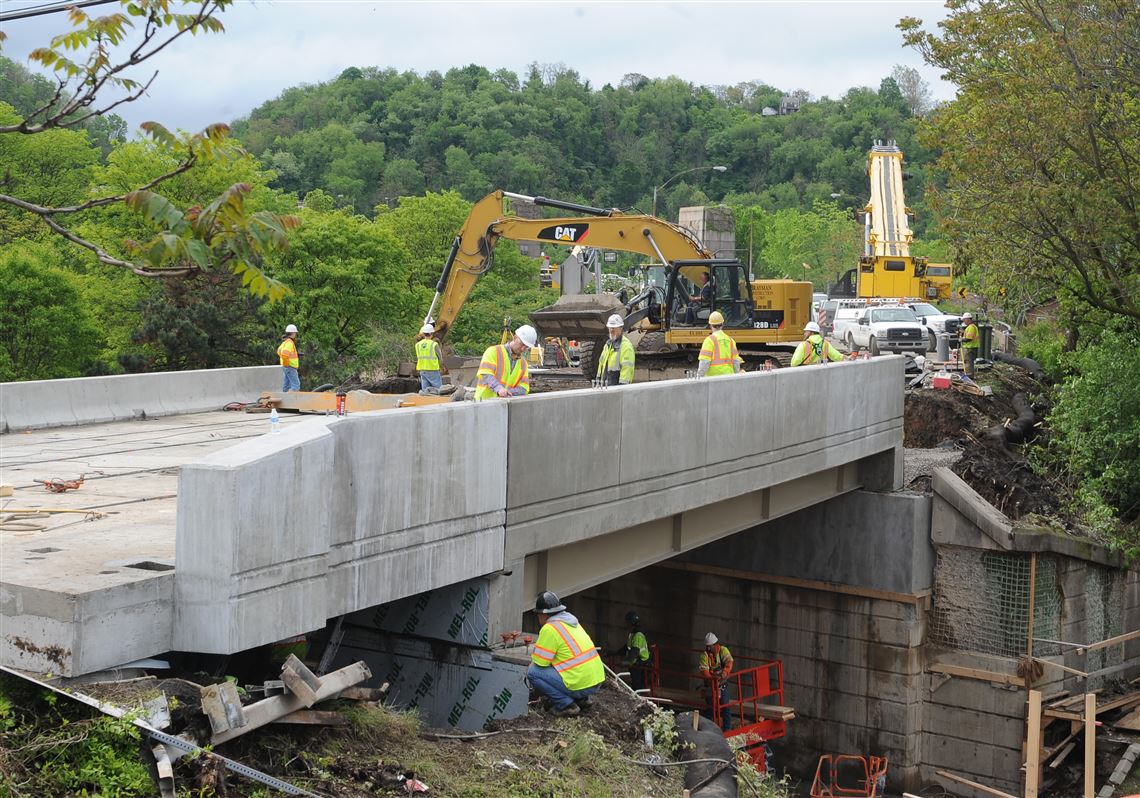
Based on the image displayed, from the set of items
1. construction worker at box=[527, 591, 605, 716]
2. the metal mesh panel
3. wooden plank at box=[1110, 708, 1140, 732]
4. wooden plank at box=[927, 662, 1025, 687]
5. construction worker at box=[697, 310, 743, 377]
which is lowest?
wooden plank at box=[1110, 708, 1140, 732]

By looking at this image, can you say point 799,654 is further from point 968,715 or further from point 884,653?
point 968,715

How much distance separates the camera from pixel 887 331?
35.4m

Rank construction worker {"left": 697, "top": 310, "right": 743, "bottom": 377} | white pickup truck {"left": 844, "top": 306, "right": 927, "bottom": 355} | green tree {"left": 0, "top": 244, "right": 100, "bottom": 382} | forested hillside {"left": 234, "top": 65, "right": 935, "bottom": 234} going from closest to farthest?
construction worker {"left": 697, "top": 310, "right": 743, "bottom": 377}
white pickup truck {"left": 844, "top": 306, "right": 927, "bottom": 355}
green tree {"left": 0, "top": 244, "right": 100, "bottom": 382}
forested hillside {"left": 234, "top": 65, "right": 935, "bottom": 234}

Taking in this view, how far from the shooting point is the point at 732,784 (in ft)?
32.8

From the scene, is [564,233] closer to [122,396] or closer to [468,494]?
[122,396]

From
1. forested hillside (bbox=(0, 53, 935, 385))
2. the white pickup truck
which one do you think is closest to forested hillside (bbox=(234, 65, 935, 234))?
forested hillside (bbox=(0, 53, 935, 385))

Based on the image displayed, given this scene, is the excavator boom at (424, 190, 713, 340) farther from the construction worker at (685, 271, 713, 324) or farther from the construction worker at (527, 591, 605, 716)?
the construction worker at (527, 591, 605, 716)

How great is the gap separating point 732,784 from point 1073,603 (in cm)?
1294

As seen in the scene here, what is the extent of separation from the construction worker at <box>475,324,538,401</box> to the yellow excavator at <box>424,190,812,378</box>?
38.2 ft

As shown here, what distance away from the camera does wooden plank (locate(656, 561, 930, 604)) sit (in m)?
21.1

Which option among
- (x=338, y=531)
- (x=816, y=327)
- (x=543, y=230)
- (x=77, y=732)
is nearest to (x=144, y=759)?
(x=77, y=732)

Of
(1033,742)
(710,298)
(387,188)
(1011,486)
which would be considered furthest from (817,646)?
(387,188)

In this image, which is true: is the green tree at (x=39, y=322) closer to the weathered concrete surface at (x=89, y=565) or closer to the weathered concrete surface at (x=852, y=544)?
the weathered concrete surface at (x=89, y=565)

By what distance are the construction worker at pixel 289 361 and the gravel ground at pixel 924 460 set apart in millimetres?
11477
